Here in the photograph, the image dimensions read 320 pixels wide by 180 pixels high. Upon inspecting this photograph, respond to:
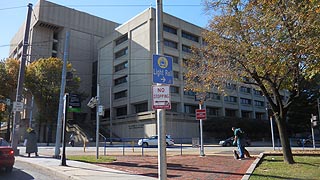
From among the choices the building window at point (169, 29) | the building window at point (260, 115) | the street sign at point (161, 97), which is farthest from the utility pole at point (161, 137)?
the building window at point (260, 115)

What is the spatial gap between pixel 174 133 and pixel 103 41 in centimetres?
2834

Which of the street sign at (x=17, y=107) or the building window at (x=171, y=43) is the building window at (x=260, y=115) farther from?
the street sign at (x=17, y=107)

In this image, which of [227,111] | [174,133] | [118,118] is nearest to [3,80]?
[118,118]

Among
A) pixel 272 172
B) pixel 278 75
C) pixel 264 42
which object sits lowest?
pixel 272 172

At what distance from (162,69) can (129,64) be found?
49729 mm

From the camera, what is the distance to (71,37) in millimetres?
68250

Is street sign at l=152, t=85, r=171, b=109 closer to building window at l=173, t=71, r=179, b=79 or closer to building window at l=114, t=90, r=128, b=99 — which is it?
building window at l=173, t=71, r=179, b=79

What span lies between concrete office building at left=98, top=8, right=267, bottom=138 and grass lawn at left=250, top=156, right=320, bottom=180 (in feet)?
115

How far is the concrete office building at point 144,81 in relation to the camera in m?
51.3

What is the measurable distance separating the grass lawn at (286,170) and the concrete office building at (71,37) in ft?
182

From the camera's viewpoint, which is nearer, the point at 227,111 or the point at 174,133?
the point at 174,133

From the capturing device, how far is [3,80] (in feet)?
161

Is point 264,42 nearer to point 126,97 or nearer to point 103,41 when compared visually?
point 126,97

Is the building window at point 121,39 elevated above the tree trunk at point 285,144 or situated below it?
above
